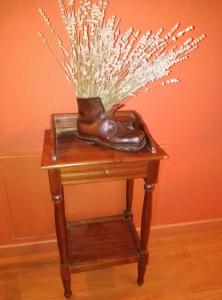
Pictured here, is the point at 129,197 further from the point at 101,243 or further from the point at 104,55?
the point at 104,55

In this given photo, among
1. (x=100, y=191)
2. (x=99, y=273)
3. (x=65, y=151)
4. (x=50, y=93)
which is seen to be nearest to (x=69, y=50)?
(x=50, y=93)

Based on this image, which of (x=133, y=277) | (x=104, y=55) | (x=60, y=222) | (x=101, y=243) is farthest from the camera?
(x=133, y=277)

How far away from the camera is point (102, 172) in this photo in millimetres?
1105

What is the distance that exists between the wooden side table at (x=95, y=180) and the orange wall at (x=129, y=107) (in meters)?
0.12

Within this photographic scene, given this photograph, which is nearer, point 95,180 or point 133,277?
point 95,180

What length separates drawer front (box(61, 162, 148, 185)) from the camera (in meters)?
1.08

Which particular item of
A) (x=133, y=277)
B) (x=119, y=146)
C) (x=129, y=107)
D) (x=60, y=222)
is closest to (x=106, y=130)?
(x=119, y=146)

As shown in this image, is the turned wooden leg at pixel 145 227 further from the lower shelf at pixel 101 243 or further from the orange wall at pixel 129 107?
the orange wall at pixel 129 107

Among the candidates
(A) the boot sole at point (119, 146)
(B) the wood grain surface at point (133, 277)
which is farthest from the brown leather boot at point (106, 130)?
(B) the wood grain surface at point (133, 277)

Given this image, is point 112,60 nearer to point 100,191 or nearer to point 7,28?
point 7,28

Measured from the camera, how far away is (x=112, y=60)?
109cm

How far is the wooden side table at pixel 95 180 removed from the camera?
1.07 metres

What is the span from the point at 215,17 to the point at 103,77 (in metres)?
0.64

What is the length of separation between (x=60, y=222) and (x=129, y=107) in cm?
65
